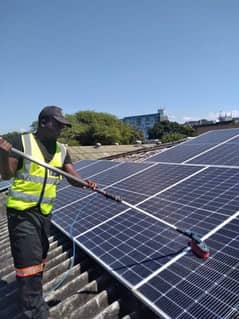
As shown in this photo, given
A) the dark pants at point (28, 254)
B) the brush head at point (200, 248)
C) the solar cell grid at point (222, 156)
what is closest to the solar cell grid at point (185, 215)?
the brush head at point (200, 248)

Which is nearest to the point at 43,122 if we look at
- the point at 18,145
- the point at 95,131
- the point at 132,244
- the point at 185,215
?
the point at 18,145

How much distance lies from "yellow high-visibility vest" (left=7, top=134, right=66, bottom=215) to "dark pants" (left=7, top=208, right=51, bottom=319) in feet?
0.32

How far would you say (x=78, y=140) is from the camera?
53875 millimetres

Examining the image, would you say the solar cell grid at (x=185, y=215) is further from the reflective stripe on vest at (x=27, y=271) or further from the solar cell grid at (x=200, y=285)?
the reflective stripe on vest at (x=27, y=271)

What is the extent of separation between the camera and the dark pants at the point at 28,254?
3.03 m

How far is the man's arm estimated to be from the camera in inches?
119

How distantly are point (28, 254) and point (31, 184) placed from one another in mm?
724

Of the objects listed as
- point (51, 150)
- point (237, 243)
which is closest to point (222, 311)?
point (237, 243)

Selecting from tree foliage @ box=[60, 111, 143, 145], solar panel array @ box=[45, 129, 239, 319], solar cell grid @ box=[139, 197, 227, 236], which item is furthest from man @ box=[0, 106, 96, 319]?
tree foliage @ box=[60, 111, 143, 145]

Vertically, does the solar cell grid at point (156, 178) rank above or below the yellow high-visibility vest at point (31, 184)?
below

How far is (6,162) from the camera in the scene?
3.11 metres

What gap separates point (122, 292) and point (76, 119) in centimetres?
6367

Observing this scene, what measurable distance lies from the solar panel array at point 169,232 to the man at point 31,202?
2.91ft

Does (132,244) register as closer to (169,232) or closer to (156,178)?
(169,232)
